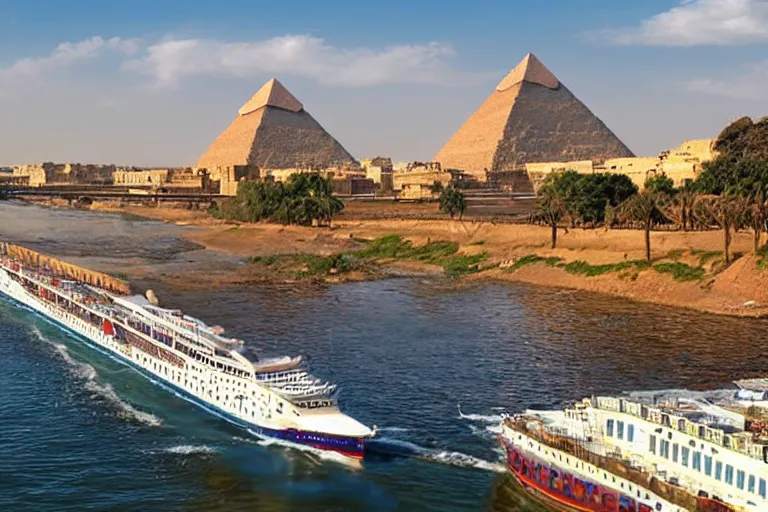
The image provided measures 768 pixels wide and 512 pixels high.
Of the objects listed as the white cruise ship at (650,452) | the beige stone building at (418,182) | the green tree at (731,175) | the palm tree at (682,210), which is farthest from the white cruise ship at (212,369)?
the beige stone building at (418,182)

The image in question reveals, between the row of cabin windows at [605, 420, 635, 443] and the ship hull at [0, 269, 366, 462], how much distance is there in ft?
22.4

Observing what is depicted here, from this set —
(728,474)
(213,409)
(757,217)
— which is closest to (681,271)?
(757,217)

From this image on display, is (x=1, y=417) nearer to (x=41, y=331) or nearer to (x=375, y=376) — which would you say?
(x=375, y=376)

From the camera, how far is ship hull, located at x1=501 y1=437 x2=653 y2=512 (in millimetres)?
21438

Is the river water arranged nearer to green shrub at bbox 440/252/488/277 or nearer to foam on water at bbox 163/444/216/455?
foam on water at bbox 163/444/216/455

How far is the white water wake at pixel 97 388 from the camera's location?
3073cm

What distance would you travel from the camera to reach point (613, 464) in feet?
71.1

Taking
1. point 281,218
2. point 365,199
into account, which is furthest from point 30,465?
point 365,199

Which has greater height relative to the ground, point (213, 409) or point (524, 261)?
point (524, 261)

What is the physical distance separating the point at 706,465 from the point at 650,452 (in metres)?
1.60

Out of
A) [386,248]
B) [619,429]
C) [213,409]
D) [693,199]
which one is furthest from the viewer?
[386,248]

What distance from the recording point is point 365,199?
154 meters

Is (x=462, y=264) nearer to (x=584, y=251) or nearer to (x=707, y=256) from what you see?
(x=584, y=251)

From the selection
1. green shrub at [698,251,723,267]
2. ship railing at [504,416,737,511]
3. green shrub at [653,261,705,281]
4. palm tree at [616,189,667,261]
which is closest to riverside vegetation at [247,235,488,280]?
palm tree at [616,189,667,261]
